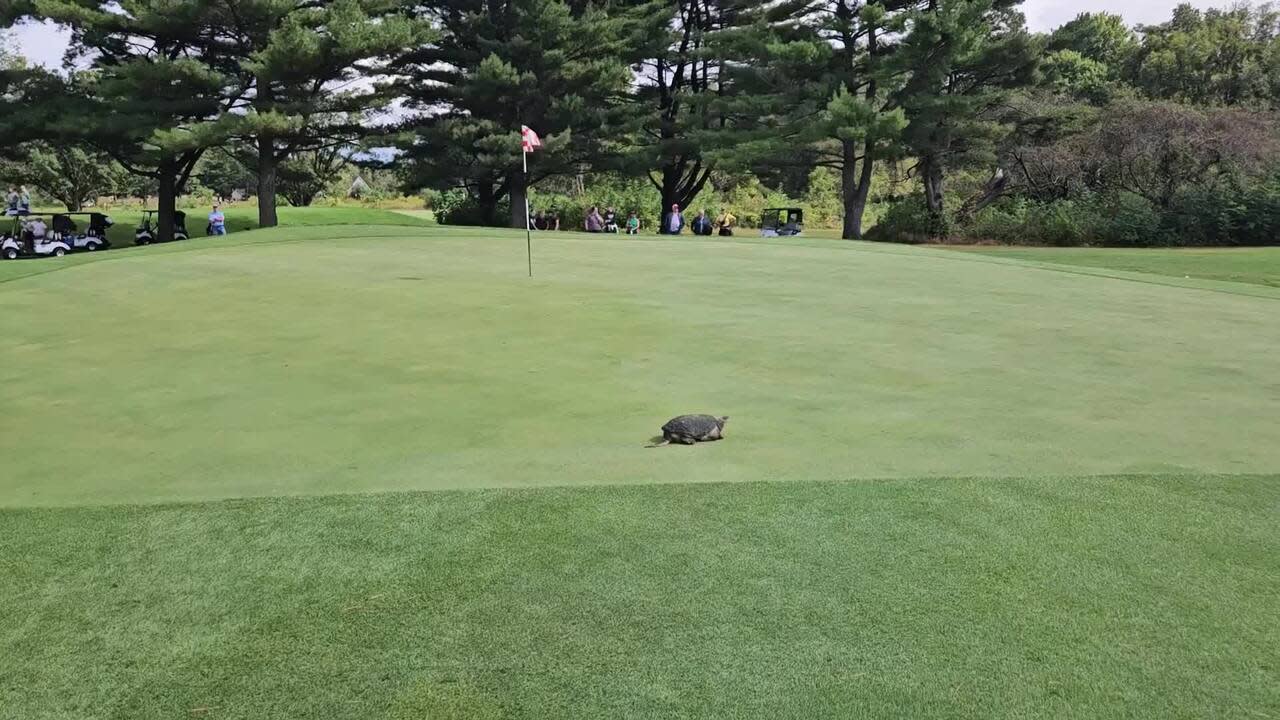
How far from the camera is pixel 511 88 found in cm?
3200

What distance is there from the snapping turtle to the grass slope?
807mm

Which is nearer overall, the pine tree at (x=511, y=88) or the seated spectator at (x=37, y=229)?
the seated spectator at (x=37, y=229)

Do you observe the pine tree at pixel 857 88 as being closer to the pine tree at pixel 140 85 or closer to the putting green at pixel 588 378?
the putting green at pixel 588 378

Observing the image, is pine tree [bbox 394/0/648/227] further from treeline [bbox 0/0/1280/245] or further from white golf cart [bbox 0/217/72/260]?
white golf cart [bbox 0/217/72/260]

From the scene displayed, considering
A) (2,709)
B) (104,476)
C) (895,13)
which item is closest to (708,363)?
(104,476)

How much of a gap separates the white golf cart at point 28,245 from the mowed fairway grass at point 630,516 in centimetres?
1795

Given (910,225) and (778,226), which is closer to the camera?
(778,226)

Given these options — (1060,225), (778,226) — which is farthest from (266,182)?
(1060,225)

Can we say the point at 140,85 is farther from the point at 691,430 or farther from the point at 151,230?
the point at 691,430

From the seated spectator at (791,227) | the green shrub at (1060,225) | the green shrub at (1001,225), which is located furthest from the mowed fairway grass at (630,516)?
the seated spectator at (791,227)

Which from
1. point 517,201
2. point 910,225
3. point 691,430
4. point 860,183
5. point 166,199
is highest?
point 860,183

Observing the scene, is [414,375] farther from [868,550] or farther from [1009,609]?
[1009,609]

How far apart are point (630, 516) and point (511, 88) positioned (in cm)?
2963

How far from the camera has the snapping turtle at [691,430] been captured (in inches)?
227
